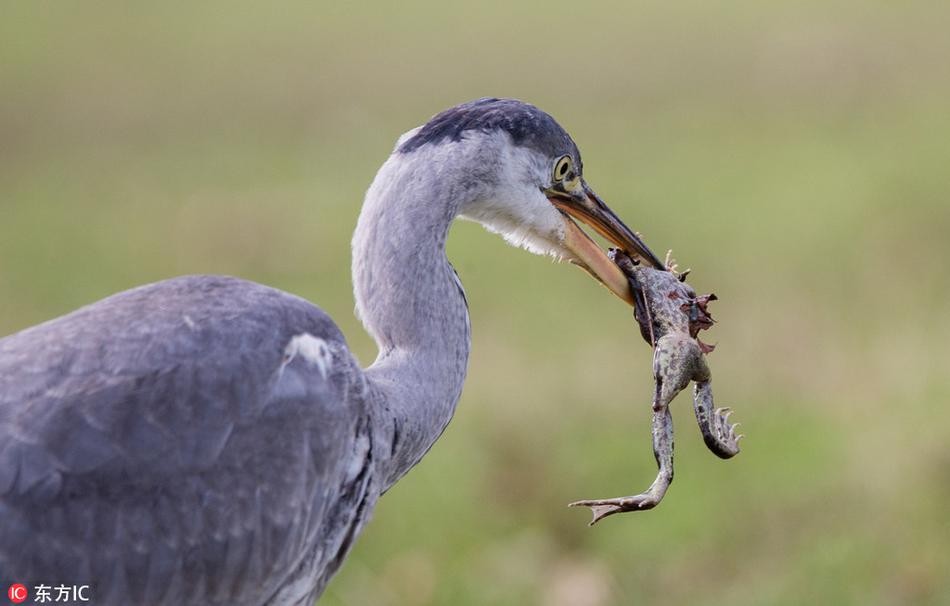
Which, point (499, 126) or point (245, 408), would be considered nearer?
point (245, 408)

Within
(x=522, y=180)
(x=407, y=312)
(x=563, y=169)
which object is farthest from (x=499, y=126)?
(x=407, y=312)

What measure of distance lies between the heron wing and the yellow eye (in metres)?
1.02

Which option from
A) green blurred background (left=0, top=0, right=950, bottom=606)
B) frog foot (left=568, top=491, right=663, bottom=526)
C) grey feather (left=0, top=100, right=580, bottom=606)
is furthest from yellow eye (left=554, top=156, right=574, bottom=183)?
green blurred background (left=0, top=0, right=950, bottom=606)

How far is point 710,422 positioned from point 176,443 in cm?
159

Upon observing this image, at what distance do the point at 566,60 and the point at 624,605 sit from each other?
1402 cm

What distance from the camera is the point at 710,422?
4.77m

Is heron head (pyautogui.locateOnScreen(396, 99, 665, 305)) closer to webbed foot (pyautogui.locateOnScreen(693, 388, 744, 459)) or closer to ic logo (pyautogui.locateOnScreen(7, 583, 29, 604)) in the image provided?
webbed foot (pyautogui.locateOnScreen(693, 388, 744, 459))

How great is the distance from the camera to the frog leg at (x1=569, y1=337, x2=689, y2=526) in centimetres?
455

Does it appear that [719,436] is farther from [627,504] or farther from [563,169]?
[563,169]

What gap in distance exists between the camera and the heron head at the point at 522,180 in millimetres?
4895

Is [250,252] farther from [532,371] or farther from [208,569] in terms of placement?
[208,569]

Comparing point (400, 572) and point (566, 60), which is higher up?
point (566, 60)

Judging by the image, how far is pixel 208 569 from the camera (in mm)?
4434

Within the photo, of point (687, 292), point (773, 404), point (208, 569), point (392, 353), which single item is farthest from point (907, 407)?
point (208, 569)
